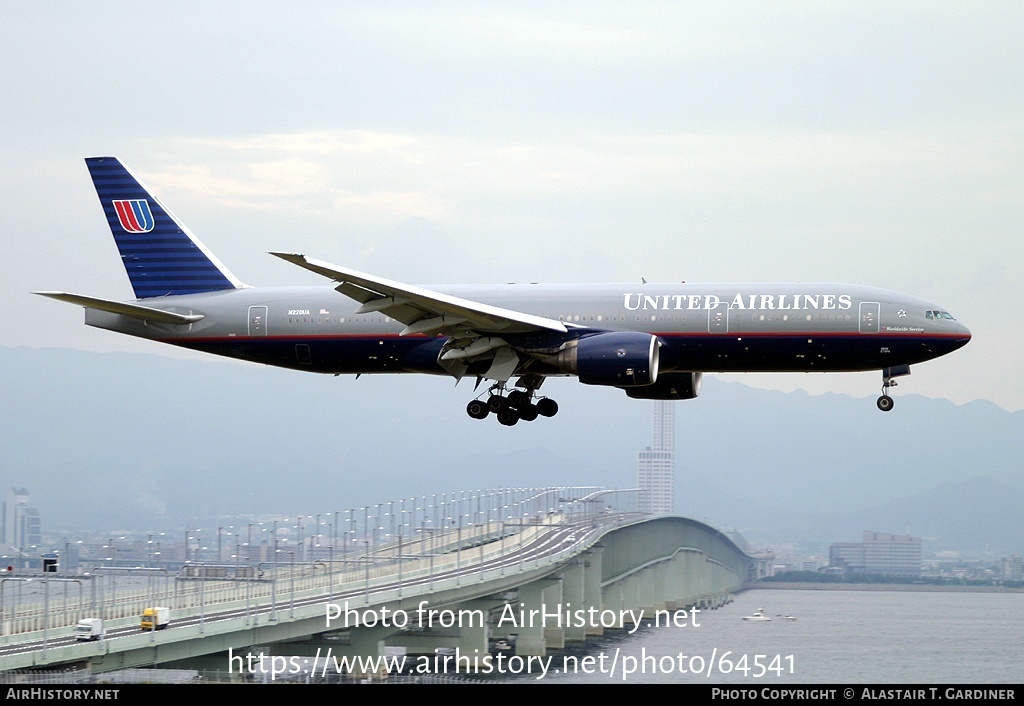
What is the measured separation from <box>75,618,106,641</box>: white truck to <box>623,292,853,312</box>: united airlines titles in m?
27.1

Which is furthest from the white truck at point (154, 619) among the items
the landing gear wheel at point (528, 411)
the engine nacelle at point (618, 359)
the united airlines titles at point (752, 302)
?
the united airlines titles at point (752, 302)

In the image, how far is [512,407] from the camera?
185 ft

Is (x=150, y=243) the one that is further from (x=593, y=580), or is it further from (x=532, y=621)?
(x=593, y=580)

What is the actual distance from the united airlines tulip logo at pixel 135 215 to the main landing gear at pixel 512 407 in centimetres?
1964

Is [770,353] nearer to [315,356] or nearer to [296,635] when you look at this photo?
[315,356]

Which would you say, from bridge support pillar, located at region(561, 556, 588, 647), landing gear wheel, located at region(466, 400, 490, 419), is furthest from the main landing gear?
bridge support pillar, located at region(561, 556, 588, 647)

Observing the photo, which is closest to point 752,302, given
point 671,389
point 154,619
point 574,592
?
point 671,389

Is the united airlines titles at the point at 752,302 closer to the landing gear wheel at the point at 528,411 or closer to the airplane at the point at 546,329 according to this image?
the airplane at the point at 546,329

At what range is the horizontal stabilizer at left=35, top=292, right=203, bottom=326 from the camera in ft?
184

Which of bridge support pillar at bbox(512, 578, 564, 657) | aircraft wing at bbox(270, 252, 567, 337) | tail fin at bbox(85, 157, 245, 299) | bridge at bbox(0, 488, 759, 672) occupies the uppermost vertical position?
tail fin at bbox(85, 157, 245, 299)

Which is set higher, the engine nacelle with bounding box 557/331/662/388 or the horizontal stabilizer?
the horizontal stabilizer

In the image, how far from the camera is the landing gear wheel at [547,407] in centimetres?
5654

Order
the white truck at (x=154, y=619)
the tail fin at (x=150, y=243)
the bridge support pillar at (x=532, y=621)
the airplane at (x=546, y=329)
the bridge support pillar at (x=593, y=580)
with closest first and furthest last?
the airplane at (x=546, y=329) < the tail fin at (x=150, y=243) < the white truck at (x=154, y=619) < the bridge support pillar at (x=532, y=621) < the bridge support pillar at (x=593, y=580)

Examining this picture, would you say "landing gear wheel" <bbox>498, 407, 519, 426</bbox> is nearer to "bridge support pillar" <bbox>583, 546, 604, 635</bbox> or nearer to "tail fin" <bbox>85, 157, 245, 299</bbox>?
"tail fin" <bbox>85, 157, 245, 299</bbox>
